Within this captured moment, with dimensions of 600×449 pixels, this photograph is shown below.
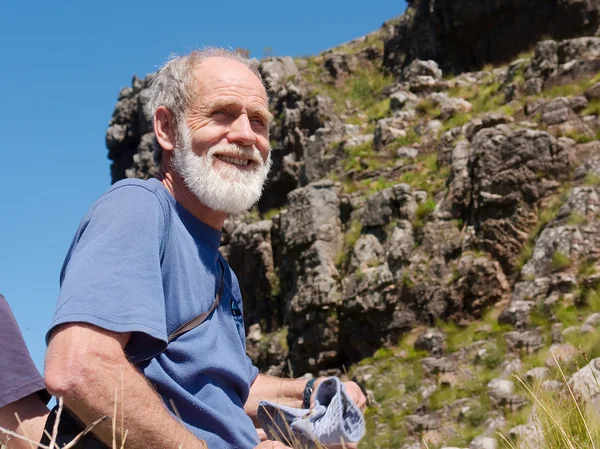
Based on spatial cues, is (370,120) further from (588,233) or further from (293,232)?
(588,233)

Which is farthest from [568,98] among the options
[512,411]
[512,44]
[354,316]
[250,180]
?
[250,180]

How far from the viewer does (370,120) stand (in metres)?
19.4

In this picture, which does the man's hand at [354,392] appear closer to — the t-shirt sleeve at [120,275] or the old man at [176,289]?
the old man at [176,289]

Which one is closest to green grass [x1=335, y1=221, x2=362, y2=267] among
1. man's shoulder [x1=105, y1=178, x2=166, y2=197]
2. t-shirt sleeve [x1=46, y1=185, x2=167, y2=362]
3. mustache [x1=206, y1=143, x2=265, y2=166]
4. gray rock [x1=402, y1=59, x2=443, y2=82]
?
gray rock [x1=402, y1=59, x2=443, y2=82]

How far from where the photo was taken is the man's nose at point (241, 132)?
2703 mm

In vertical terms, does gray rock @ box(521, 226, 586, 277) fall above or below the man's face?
below

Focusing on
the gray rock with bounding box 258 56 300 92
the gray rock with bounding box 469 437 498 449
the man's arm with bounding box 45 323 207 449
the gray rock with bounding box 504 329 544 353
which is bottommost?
the gray rock with bounding box 504 329 544 353

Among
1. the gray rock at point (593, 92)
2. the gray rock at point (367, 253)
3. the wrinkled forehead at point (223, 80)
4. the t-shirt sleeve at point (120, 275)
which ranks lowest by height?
the gray rock at point (367, 253)

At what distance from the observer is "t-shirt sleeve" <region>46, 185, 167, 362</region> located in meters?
1.91

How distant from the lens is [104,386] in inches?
73.1

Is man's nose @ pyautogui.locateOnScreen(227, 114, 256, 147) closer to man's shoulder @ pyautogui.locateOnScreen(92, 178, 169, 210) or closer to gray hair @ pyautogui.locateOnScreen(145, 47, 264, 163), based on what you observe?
gray hair @ pyautogui.locateOnScreen(145, 47, 264, 163)

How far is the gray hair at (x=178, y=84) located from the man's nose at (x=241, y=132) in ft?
0.59

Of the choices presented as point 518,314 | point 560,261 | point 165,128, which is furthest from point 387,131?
point 165,128

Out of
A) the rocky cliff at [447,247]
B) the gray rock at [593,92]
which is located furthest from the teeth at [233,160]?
the gray rock at [593,92]
